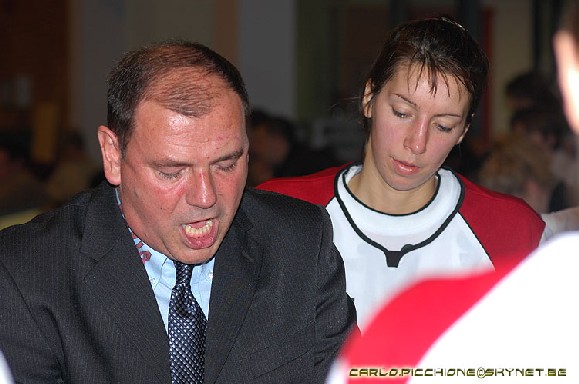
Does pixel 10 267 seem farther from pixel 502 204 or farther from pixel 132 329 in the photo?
pixel 502 204

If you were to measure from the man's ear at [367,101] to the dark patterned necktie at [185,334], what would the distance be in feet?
2.50

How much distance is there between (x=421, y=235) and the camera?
2508mm

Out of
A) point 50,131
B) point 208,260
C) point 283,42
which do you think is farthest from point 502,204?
point 50,131

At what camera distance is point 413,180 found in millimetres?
2455

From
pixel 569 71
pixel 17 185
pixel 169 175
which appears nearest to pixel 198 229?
pixel 169 175

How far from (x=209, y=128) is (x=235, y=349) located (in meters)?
0.45

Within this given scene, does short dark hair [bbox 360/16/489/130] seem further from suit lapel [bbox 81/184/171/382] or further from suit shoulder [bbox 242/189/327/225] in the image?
suit lapel [bbox 81/184/171/382]

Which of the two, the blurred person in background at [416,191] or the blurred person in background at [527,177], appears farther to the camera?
the blurred person in background at [527,177]

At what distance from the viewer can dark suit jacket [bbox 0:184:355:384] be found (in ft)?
6.24

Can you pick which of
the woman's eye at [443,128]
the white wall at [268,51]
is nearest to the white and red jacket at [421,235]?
the woman's eye at [443,128]

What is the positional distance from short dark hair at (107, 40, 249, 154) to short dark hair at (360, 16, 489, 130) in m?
0.60

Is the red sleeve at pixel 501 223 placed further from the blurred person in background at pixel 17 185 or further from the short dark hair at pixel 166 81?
the blurred person in background at pixel 17 185

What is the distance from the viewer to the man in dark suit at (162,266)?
1.87 meters

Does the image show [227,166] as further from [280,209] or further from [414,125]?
[414,125]
